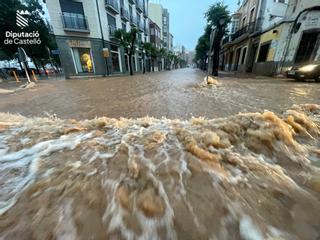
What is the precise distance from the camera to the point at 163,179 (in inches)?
67.5

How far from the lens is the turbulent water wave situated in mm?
1216

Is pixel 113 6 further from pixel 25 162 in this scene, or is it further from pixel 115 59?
pixel 25 162

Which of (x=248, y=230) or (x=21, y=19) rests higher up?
(x=21, y=19)

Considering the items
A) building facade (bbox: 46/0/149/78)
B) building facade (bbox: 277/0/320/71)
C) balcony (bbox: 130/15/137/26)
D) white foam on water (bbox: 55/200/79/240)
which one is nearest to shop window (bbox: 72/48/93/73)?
building facade (bbox: 46/0/149/78)

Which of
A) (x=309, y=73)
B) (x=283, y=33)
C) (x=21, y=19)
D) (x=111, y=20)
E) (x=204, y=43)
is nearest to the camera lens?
(x=309, y=73)

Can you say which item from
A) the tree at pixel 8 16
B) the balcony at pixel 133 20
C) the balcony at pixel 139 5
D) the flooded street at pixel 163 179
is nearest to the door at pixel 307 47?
the flooded street at pixel 163 179

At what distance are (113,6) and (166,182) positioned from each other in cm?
2096

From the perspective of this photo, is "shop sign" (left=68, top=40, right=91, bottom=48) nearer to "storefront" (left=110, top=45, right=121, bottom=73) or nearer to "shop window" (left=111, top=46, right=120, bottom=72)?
"storefront" (left=110, top=45, right=121, bottom=73)

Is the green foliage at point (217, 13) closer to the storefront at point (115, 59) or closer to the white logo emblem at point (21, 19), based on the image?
the storefront at point (115, 59)

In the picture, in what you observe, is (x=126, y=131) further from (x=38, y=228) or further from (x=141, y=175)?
(x=38, y=228)

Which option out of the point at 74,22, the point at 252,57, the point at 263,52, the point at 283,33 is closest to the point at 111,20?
the point at 74,22

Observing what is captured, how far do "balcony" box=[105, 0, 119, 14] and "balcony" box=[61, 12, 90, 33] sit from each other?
3.14 metres

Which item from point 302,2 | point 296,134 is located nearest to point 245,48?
point 302,2

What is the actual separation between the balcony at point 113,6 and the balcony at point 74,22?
10.3ft
